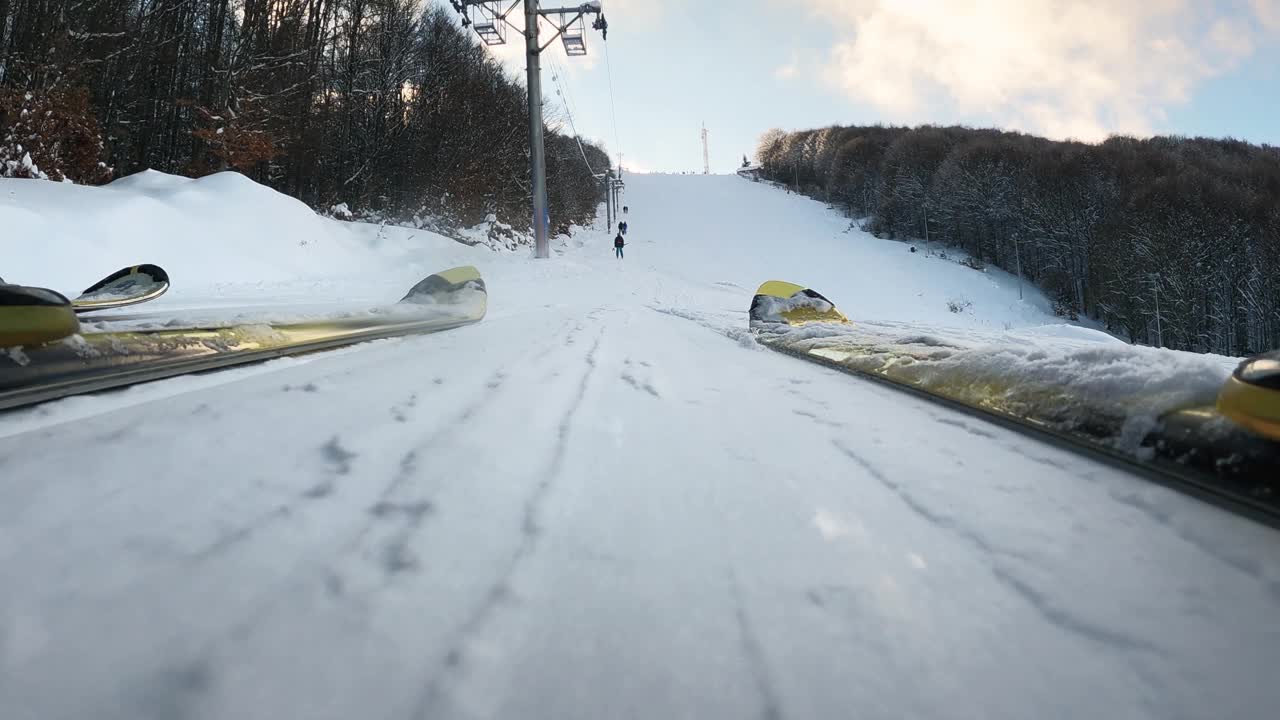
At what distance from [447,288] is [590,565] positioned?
4044 millimetres

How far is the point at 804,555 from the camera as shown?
0.74m

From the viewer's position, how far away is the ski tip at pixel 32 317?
1.38m

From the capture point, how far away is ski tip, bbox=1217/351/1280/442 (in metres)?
0.81

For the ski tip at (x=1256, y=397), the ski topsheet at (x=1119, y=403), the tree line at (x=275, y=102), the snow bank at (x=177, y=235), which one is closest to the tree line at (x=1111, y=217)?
the ski topsheet at (x=1119, y=403)

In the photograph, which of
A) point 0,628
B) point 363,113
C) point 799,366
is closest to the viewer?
point 0,628

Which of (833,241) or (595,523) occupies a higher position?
(833,241)

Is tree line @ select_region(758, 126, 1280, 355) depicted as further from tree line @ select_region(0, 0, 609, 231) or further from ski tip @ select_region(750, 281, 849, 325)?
tree line @ select_region(0, 0, 609, 231)

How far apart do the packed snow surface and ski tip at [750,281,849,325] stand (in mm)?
2406

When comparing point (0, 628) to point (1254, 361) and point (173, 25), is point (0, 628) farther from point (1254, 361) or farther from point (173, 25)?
point (173, 25)

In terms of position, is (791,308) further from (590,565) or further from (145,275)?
(145,275)

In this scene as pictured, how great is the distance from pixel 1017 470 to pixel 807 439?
0.40 m

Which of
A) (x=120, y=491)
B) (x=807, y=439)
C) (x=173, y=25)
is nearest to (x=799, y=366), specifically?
(x=807, y=439)

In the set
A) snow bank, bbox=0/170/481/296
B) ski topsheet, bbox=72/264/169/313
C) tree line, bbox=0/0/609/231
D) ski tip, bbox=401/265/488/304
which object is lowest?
ski topsheet, bbox=72/264/169/313

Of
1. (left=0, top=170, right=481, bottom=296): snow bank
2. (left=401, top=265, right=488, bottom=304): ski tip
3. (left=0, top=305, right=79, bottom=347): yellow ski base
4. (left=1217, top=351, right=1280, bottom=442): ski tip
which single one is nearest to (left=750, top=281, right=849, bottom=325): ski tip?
(left=401, top=265, right=488, bottom=304): ski tip
